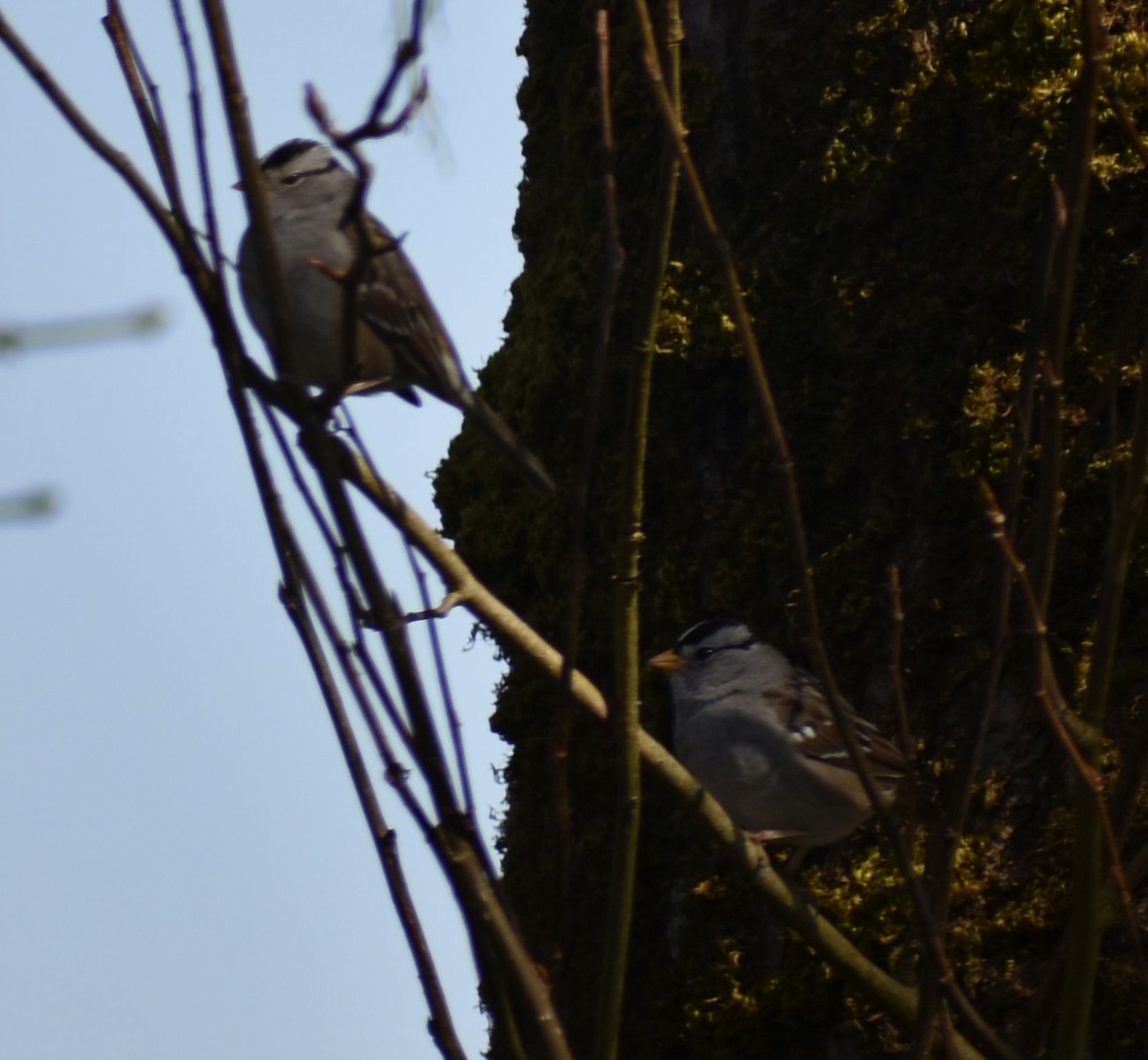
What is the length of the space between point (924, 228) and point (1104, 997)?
1714mm

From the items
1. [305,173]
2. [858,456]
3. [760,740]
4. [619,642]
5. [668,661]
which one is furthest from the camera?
[305,173]

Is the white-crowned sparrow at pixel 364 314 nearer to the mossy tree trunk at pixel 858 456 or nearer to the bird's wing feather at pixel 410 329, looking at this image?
the bird's wing feather at pixel 410 329

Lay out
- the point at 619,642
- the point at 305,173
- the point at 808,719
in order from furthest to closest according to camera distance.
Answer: the point at 305,173
the point at 808,719
the point at 619,642

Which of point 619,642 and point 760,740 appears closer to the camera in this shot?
point 619,642

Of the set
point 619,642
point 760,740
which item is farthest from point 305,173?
point 619,642

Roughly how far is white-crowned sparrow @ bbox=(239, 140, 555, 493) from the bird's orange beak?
2.29 ft

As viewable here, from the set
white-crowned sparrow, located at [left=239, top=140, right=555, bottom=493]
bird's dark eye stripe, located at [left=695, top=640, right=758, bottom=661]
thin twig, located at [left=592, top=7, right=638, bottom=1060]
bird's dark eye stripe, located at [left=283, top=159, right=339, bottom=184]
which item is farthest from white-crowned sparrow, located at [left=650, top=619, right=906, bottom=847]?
bird's dark eye stripe, located at [left=283, top=159, right=339, bottom=184]

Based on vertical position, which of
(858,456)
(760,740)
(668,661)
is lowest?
(760,740)

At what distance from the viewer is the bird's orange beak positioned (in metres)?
4.06

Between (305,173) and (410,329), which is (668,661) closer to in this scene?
(410,329)

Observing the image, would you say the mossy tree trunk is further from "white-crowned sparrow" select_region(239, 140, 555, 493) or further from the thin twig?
the thin twig

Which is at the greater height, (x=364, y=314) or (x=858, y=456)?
(x=364, y=314)

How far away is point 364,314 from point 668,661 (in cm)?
111

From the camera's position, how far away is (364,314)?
3871mm
